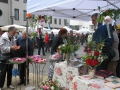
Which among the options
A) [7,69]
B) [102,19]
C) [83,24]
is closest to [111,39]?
[102,19]

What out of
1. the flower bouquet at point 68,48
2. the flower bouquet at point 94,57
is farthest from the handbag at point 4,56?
the flower bouquet at point 94,57

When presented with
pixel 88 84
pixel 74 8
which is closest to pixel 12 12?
pixel 74 8

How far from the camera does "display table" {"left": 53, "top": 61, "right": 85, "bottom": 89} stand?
392 centimetres

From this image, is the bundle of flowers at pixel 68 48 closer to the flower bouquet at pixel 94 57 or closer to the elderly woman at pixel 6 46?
the flower bouquet at pixel 94 57

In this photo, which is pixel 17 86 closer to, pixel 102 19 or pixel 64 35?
pixel 64 35

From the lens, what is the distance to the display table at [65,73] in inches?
154

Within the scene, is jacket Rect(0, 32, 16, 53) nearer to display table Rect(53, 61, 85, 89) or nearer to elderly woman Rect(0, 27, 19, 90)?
elderly woman Rect(0, 27, 19, 90)

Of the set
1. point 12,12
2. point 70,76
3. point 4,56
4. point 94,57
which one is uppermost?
point 12,12

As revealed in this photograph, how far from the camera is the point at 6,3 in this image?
27891 mm

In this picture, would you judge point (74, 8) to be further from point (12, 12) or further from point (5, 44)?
point (12, 12)

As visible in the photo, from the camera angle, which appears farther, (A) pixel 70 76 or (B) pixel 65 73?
(B) pixel 65 73

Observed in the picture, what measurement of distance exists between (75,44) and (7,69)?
2.13 meters

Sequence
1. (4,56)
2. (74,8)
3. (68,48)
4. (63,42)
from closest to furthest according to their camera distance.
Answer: (68,48) → (4,56) → (63,42) → (74,8)

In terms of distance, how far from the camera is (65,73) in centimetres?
412
